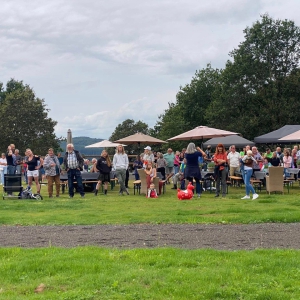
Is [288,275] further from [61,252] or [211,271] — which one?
[61,252]

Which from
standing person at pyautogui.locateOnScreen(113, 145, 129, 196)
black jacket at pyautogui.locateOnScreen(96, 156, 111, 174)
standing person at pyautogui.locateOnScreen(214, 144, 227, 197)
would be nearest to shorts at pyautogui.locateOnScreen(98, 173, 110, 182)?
black jacket at pyautogui.locateOnScreen(96, 156, 111, 174)

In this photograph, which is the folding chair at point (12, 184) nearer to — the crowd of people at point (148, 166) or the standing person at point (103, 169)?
the crowd of people at point (148, 166)

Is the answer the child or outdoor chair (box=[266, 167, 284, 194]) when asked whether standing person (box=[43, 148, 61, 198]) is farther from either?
outdoor chair (box=[266, 167, 284, 194])

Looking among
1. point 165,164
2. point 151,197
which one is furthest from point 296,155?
point 151,197

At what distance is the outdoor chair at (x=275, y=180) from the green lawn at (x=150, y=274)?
34.3 feet

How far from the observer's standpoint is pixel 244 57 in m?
49.3

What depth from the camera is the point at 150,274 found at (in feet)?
19.5

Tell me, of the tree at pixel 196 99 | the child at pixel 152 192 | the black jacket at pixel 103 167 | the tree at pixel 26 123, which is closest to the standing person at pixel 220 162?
the child at pixel 152 192

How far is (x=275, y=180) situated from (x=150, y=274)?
40.5ft

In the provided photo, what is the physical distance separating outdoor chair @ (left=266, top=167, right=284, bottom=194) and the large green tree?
31525mm

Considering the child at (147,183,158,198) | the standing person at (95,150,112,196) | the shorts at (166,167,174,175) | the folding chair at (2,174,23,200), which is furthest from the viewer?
the shorts at (166,167,174,175)

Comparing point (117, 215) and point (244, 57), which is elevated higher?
point (244, 57)

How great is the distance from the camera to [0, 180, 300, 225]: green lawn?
1082 cm

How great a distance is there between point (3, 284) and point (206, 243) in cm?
331
